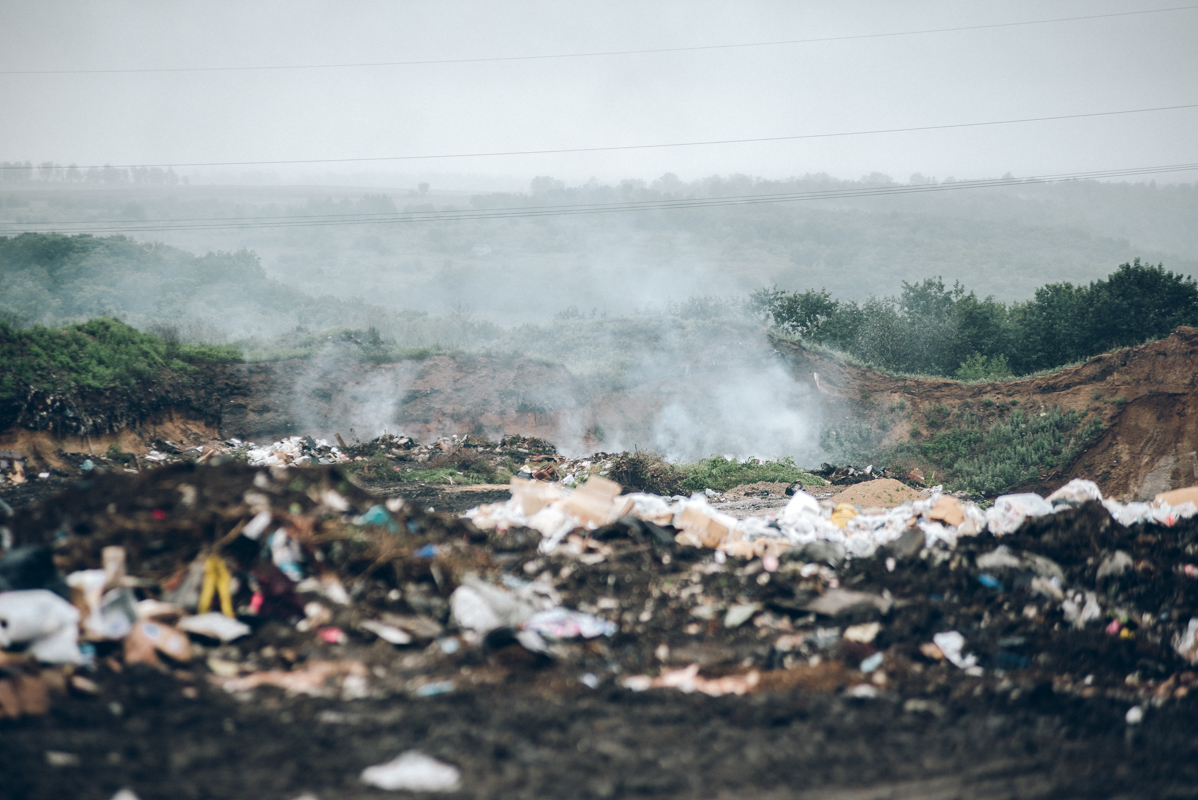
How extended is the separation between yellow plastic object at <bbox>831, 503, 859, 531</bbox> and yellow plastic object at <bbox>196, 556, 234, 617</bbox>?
20.1 feet

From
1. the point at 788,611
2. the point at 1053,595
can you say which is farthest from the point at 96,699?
the point at 1053,595

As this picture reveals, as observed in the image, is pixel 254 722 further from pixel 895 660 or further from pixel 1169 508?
pixel 1169 508

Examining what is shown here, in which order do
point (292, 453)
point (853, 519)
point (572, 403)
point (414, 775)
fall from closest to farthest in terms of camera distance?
point (414, 775) < point (853, 519) < point (292, 453) < point (572, 403)

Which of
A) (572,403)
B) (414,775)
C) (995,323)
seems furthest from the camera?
(995,323)

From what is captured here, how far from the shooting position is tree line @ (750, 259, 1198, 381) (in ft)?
85.0

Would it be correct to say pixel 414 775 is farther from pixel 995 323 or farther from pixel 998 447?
pixel 995 323

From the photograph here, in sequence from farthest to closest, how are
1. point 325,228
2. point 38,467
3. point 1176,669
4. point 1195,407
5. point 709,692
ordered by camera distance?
point 325,228 < point 1195,407 < point 38,467 < point 1176,669 < point 709,692

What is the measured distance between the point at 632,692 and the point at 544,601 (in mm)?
1268

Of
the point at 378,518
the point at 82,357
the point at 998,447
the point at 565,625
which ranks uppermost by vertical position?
the point at 82,357

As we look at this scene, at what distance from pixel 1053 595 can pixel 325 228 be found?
94783 millimetres

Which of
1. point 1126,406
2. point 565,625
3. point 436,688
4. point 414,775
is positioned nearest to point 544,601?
point 565,625

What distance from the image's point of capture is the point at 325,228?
89000 mm

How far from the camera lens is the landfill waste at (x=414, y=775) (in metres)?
3.21

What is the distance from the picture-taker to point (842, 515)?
27.3 feet
